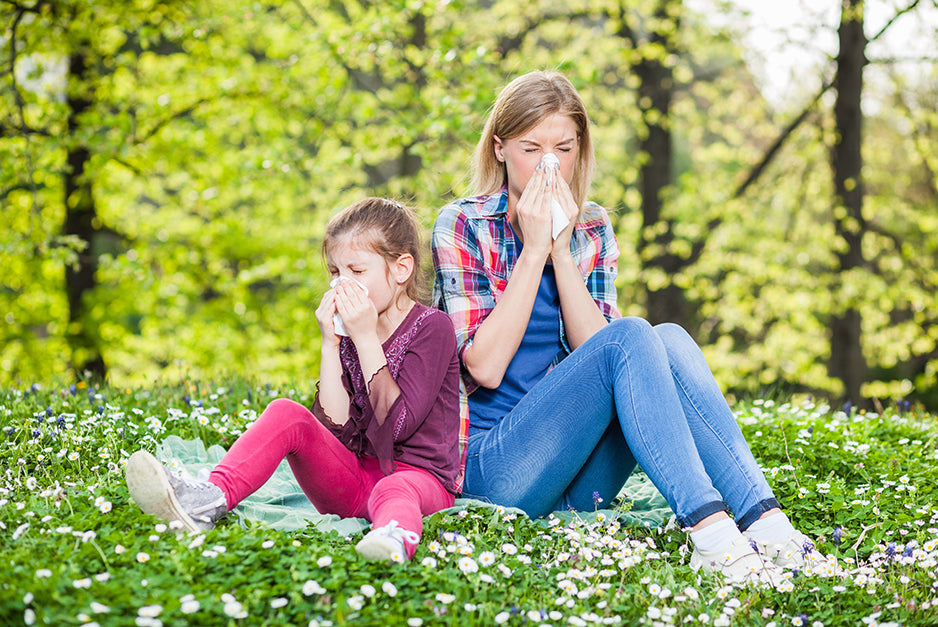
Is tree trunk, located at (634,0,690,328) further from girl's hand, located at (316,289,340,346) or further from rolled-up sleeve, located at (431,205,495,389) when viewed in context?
girl's hand, located at (316,289,340,346)

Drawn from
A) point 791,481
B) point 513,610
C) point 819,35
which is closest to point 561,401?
point 513,610

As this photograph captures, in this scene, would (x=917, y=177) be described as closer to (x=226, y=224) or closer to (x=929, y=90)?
(x=929, y=90)

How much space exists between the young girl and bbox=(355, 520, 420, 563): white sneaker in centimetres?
10

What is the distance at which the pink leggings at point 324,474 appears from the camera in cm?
235

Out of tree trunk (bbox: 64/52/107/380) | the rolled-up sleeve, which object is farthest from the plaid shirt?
tree trunk (bbox: 64/52/107/380)

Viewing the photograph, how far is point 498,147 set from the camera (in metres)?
3.19

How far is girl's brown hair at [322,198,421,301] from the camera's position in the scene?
273cm

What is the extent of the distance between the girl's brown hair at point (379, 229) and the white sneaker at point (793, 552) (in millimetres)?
1455

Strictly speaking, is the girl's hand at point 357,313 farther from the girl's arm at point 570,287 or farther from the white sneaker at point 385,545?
the girl's arm at point 570,287

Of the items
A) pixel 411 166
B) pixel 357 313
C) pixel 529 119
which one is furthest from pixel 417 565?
pixel 411 166

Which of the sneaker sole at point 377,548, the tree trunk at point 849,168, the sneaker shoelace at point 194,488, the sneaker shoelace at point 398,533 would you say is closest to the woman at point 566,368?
the sneaker shoelace at point 398,533

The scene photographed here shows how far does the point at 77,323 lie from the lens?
9.66 m

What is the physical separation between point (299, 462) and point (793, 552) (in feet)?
5.13

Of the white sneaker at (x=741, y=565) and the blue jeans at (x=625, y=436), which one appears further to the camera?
the blue jeans at (x=625, y=436)
